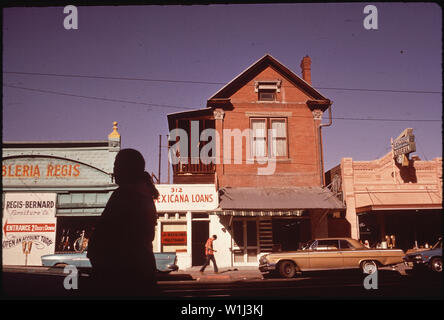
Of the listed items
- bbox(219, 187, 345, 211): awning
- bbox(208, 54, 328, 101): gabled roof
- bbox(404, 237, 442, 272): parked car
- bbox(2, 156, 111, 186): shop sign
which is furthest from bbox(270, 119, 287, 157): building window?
bbox(2, 156, 111, 186): shop sign

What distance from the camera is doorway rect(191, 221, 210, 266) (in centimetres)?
1706

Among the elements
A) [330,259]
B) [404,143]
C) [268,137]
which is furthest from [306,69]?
[330,259]

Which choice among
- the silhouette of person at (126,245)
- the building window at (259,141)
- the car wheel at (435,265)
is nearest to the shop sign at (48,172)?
the building window at (259,141)

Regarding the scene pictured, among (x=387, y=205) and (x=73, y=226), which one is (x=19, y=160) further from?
(x=387, y=205)

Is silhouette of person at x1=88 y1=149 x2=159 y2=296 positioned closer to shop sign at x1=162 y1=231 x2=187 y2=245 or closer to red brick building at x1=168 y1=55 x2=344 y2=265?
red brick building at x1=168 y1=55 x2=344 y2=265

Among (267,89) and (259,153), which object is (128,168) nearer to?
(259,153)

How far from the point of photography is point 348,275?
1190cm

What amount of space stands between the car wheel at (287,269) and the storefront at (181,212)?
5024 mm

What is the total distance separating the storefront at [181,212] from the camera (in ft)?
53.0

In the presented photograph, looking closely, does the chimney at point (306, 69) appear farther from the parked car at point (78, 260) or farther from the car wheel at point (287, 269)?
the parked car at point (78, 260)

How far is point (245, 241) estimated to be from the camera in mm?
16078

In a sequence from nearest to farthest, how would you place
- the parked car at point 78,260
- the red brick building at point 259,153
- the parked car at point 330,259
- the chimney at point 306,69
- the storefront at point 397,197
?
the parked car at point 78,260 < the parked car at point 330,259 < the red brick building at point 259,153 < the storefront at point 397,197 < the chimney at point 306,69

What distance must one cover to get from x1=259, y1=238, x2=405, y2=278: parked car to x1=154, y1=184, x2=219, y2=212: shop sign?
16.2ft
